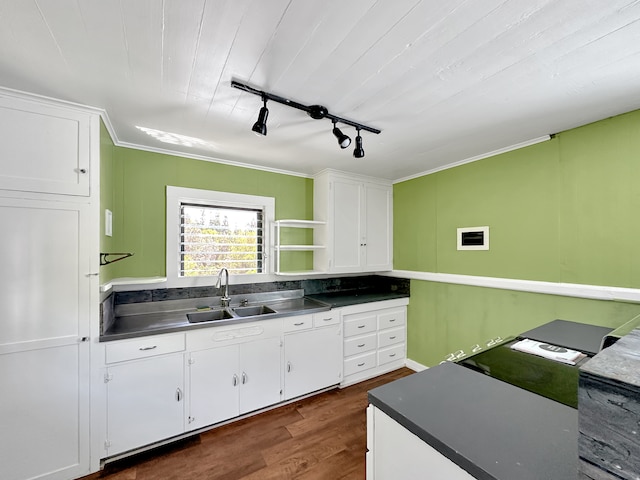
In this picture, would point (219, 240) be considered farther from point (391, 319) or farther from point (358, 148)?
point (391, 319)

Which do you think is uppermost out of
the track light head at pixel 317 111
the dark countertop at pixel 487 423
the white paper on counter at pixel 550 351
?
the track light head at pixel 317 111

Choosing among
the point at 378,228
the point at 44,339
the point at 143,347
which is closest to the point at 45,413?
the point at 44,339

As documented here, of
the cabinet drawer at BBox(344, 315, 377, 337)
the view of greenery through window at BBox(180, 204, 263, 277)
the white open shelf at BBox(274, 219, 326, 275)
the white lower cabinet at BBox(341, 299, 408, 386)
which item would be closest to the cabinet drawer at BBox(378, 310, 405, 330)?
the white lower cabinet at BBox(341, 299, 408, 386)

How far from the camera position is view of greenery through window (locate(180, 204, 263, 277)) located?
2.68 metres

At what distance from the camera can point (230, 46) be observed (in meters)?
1.22

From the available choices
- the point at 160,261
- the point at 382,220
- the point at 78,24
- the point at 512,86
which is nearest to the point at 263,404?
the point at 160,261

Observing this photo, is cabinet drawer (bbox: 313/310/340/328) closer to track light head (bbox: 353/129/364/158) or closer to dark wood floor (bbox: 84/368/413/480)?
dark wood floor (bbox: 84/368/413/480)

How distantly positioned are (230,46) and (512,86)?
60.5 inches

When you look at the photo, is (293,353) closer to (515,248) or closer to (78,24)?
(515,248)

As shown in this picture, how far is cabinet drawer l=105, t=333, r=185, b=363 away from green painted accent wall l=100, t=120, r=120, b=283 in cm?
49

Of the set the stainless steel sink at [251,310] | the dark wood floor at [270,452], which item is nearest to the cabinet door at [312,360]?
the dark wood floor at [270,452]

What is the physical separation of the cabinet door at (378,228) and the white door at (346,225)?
0.12 m

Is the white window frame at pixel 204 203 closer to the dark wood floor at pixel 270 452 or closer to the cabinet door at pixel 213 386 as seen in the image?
the cabinet door at pixel 213 386

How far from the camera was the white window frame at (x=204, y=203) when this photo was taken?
2553mm
